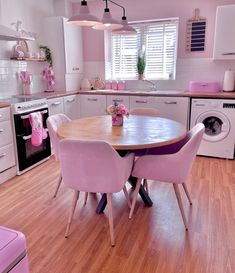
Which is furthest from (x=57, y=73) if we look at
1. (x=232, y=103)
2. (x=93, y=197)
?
(x=232, y=103)

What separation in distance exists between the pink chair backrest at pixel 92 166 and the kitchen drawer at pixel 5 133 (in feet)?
4.26

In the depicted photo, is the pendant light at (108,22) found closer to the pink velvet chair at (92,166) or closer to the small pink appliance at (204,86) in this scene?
the pink velvet chair at (92,166)

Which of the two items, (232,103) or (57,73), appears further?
(57,73)

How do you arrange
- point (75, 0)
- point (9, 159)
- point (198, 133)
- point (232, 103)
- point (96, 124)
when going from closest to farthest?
point (198, 133), point (96, 124), point (9, 159), point (232, 103), point (75, 0)

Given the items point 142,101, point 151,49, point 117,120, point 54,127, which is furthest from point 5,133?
point 151,49

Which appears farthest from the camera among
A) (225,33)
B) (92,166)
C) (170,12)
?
(170,12)

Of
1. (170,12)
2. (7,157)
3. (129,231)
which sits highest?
(170,12)

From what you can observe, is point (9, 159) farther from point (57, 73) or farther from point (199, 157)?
point (199, 157)

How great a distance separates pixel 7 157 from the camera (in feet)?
9.21

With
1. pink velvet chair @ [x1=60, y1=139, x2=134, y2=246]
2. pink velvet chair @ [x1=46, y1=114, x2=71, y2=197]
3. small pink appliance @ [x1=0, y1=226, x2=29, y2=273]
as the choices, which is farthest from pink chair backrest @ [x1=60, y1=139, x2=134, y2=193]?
small pink appliance @ [x1=0, y1=226, x2=29, y2=273]

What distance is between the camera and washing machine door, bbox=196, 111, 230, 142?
134 inches

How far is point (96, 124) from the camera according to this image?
2.35 meters

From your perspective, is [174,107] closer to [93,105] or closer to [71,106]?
[93,105]

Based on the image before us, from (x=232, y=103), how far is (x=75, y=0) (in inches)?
123
